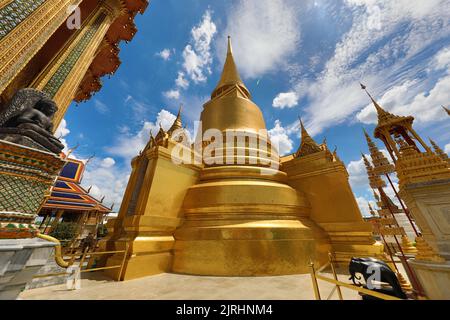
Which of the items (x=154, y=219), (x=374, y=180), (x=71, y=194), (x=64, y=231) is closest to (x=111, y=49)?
(x=154, y=219)

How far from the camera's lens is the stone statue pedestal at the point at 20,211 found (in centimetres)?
158

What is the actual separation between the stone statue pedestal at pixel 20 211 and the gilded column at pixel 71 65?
2.30m

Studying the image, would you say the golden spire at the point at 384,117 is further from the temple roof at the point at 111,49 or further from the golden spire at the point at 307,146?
the temple roof at the point at 111,49

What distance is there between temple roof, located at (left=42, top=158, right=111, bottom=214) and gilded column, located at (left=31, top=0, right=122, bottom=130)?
9.93 meters

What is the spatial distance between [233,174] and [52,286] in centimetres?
467

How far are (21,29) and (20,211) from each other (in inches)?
115

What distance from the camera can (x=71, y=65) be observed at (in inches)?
157

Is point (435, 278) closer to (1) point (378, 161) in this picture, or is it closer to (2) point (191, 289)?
(2) point (191, 289)

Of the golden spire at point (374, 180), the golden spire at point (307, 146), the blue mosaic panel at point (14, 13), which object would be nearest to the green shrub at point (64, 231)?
the blue mosaic panel at point (14, 13)

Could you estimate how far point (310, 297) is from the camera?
2.80m

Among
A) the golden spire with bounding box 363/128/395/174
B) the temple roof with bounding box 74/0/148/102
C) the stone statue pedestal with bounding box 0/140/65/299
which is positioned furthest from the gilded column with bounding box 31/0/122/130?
the golden spire with bounding box 363/128/395/174
